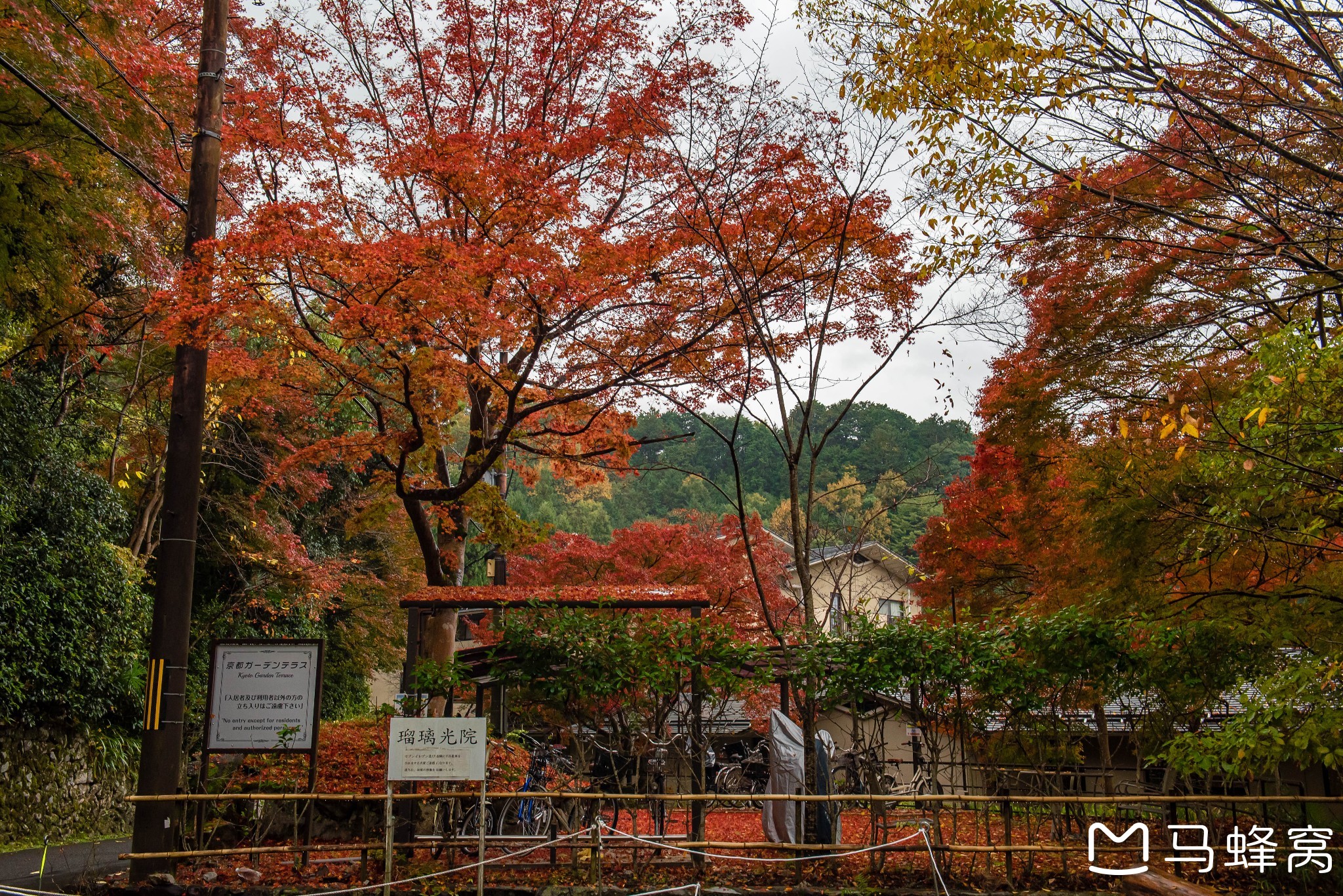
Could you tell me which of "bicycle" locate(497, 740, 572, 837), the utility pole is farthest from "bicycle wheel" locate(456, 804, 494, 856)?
the utility pole

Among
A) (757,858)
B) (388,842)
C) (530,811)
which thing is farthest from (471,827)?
(757,858)

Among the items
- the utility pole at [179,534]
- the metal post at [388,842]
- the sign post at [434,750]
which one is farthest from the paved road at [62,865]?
the sign post at [434,750]

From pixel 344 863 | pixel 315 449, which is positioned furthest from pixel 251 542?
pixel 344 863

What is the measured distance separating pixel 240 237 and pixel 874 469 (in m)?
26.2

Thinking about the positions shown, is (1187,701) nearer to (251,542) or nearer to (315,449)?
(315,449)

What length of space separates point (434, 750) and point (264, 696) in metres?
1.96

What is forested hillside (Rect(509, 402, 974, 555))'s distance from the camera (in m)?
32.2

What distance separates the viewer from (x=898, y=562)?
3381 centimetres

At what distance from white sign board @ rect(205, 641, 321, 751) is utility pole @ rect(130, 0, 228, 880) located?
0.88 metres

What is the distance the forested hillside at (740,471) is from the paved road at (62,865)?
53.3 feet

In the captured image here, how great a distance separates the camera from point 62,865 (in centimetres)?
984

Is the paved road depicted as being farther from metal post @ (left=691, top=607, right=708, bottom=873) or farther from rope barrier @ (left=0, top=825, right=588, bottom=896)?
metal post @ (left=691, top=607, right=708, bottom=873)

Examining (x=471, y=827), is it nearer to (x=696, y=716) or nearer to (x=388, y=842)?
(x=388, y=842)

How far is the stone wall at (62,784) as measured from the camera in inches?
464
